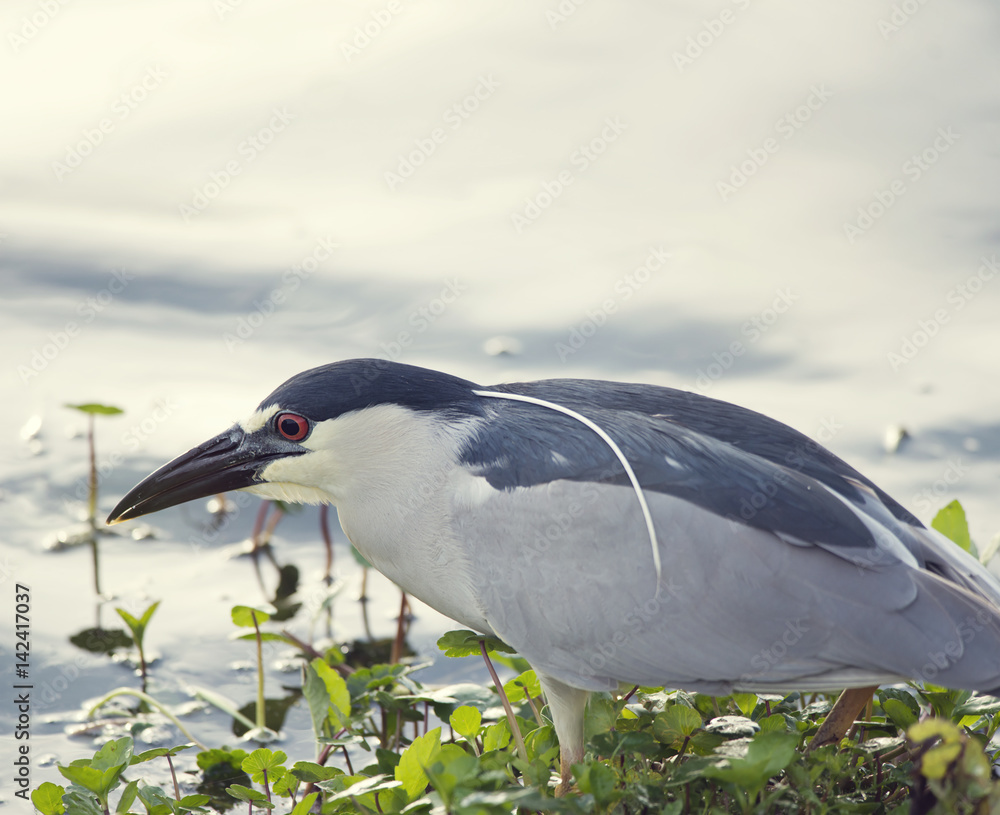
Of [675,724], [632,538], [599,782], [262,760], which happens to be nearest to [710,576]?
[632,538]

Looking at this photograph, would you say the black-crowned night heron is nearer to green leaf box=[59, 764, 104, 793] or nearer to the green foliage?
the green foliage

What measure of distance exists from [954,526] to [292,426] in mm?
2110

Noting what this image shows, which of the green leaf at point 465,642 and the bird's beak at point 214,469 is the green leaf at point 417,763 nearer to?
the green leaf at point 465,642

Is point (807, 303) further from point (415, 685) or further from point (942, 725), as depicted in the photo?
point (942, 725)

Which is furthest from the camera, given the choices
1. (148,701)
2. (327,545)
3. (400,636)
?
(327,545)

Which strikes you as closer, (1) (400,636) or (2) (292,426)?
(2) (292,426)

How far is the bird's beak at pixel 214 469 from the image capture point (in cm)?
348

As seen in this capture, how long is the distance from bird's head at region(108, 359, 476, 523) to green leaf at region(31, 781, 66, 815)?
93cm

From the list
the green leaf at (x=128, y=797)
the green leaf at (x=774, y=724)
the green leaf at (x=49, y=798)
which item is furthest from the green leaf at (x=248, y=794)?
the green leaf at (x=774, y=724)

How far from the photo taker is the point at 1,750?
3883 millimetres

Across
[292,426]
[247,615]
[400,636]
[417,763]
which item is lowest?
[417,763]

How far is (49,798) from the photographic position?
9.94ft

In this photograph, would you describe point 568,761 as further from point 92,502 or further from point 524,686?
Result: point 92,502

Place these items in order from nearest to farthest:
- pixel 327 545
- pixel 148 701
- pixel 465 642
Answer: pixel 465 642 → pixel 148 701 → pixel 327 545
